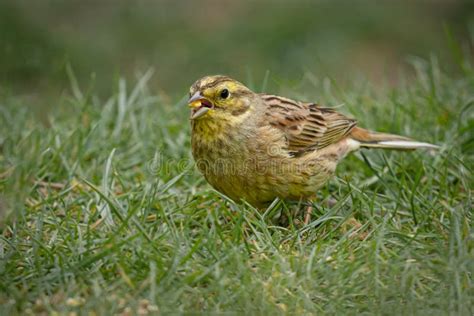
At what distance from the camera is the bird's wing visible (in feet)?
17.0

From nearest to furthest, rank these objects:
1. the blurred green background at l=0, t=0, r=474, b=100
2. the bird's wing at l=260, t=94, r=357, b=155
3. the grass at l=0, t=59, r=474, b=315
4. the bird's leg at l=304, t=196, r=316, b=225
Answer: the grass at l=0, t=59, r=474, b=315, the bird's leg at l=304, t=196, r=316, b=225, the bird's wing at l=260, t=94, r=357, b=155, the blurred green background at l=0, t=0, r=474, b=100

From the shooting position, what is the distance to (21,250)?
4.24m

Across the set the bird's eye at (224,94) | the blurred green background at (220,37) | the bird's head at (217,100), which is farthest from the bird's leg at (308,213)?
the blurred green background at (220,37)

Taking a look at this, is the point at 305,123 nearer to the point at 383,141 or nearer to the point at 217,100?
the point at 383,141

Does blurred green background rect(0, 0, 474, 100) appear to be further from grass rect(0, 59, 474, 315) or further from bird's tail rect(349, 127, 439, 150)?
bird's tail rect(349, 127, 439, 150)

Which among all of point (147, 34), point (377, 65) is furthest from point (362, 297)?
point (147, 34)

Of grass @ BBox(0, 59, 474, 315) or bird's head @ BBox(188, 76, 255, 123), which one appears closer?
grass @ BBox(0, 59, 474, 315)

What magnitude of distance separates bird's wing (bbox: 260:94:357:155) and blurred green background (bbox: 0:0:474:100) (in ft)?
10.9

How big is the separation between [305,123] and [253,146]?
27.6 inches

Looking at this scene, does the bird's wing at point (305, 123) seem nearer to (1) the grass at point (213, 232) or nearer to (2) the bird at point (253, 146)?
(2) the bird at point (253, 146)

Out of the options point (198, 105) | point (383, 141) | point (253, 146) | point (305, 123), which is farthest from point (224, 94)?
point (383, 141)

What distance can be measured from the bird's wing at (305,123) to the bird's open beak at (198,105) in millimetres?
607

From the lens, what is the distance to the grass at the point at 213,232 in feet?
12.3

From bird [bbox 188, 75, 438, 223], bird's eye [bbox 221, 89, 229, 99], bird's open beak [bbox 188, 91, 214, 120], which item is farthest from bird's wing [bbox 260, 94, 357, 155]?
bird's open beak [bbox 188, 91, 214, 120]
